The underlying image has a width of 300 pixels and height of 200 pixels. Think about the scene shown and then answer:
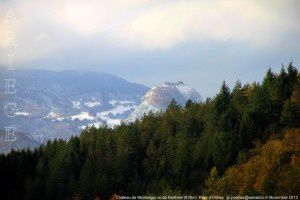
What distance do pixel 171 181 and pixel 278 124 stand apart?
34.6 m

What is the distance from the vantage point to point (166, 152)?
6373 inches

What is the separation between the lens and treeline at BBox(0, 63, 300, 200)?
145 m

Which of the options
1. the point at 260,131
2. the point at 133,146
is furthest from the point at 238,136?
the point at 133,146

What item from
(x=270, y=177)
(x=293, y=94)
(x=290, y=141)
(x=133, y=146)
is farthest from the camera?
(x=133, y=146)

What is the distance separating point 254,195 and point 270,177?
14.1 metres

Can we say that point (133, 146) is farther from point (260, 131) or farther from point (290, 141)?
point (290, 141)

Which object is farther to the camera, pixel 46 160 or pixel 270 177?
pixel 46 160

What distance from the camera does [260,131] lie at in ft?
489

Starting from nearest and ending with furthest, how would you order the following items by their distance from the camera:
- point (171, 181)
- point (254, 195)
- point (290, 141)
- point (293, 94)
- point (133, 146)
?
point (254, 195)
point (290, 141)
point (171, 181)
point (293, 94)
point (133, 146)

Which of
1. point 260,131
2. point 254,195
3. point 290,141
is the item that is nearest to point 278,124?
point 260,131

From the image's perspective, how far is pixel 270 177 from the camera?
108m

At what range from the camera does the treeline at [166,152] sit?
14500 cm

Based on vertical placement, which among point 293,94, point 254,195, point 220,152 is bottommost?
point 254,195

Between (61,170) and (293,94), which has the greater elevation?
(293,94)
